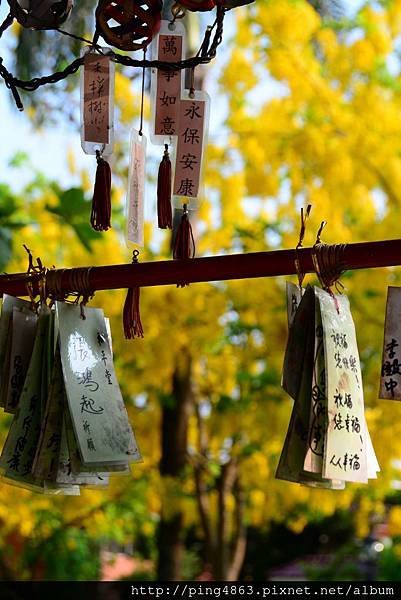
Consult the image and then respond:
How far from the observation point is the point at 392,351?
1.07 meters

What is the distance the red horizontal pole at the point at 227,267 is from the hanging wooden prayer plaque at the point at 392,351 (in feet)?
0.15

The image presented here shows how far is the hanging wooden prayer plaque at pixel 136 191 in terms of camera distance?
4.17 feet

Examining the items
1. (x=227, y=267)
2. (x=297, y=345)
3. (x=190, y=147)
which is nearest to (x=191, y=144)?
(x=190, y=147)

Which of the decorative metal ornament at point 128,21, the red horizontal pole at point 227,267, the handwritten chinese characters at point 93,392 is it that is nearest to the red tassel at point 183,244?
the red horizontal pole at point 227,267

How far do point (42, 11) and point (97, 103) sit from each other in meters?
0.16

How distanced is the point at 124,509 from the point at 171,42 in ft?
15.3

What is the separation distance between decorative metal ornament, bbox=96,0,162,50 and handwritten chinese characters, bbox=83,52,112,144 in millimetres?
87

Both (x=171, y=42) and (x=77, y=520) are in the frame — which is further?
(x=77, y=520)

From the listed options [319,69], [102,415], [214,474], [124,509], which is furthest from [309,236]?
[102,415]

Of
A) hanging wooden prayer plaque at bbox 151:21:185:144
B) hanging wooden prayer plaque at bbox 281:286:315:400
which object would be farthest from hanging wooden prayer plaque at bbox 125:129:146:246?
hanging wooden prayer plaque at bbox 281:286:315:400

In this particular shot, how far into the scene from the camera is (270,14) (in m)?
4.02

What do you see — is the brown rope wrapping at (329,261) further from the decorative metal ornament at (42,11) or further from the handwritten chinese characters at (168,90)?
the decorative metal ornament at (42,11)

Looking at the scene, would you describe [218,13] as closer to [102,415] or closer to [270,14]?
[102,415]

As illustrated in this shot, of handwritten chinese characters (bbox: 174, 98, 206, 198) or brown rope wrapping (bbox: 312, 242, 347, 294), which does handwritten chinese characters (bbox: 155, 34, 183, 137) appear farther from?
brown rope wrapping (bbox: 312, 242, 347, 294)
